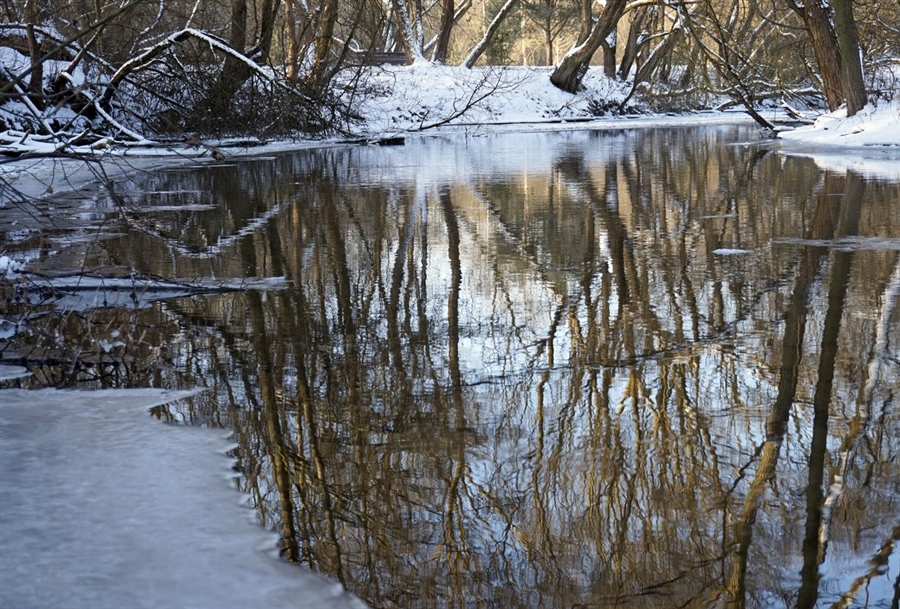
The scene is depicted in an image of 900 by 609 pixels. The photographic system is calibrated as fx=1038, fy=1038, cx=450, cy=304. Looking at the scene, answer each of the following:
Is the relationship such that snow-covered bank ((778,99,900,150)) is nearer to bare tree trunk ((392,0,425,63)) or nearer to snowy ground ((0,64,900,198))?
snowy ground ((0,64,900,198))

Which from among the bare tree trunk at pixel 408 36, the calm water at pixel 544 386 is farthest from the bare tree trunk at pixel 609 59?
the calm water at pixel 544 386

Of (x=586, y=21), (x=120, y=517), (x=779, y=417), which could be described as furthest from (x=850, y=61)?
(x=586, y=21)

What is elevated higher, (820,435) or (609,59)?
(609,59)

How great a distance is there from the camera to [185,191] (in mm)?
11680

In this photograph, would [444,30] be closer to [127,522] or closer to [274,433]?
[274,433]

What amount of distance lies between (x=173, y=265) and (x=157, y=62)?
984 cm

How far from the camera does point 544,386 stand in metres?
3.63

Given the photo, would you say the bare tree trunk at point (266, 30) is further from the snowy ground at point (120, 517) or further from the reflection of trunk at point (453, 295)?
the snowy ground at point (120, 517)

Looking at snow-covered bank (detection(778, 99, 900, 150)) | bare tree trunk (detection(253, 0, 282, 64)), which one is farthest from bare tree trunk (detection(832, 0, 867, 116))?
bare tree trunk (detection(253, 0, 282, 64))

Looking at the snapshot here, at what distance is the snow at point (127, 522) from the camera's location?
207 cm

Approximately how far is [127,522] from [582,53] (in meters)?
32.0

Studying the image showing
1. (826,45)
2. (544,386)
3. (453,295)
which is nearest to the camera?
(544,386)

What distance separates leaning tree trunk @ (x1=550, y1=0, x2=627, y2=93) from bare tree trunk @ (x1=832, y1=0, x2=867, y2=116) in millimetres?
13776

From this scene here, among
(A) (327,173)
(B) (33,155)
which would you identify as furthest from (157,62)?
(B) (33,155)
